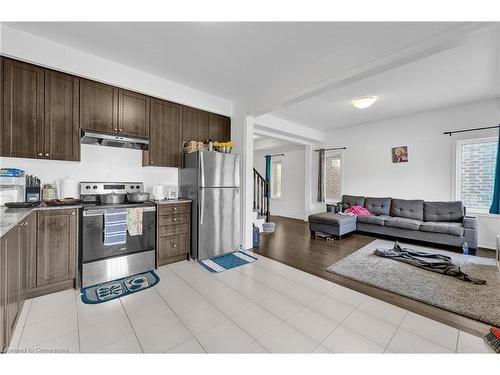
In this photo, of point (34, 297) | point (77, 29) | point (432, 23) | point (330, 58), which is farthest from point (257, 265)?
point (77, 29)

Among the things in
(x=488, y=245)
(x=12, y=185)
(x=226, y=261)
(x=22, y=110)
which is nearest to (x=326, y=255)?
(x=226, y=261)

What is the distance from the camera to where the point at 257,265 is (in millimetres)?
3133

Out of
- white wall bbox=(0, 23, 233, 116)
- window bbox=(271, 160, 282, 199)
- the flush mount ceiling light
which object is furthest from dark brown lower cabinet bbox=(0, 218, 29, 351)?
window bbox=(271, 160, 282, 199)

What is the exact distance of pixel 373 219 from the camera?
15.4 ft

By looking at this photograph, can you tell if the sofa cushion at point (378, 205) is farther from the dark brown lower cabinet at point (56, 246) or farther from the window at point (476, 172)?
the dark brown lower cabinet at point (56, 246)

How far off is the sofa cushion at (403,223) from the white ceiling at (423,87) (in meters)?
2.38

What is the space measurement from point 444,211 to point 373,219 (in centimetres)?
127

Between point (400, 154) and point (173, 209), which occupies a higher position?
point (400, 154)

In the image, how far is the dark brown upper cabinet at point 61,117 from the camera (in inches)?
93.1

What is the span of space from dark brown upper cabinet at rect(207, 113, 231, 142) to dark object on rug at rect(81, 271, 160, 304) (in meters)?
2.41

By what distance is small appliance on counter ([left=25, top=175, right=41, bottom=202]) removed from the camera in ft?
7.45

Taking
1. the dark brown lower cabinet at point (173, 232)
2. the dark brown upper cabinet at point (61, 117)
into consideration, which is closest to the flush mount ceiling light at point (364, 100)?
the dark brown lower cabinet at point (173, 232)

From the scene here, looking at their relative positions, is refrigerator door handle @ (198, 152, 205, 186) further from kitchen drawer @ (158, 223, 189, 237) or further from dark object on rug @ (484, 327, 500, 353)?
dark object on rug @ (484, 327, 500, 353)

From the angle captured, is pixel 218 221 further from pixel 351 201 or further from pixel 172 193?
pixel 351 201
